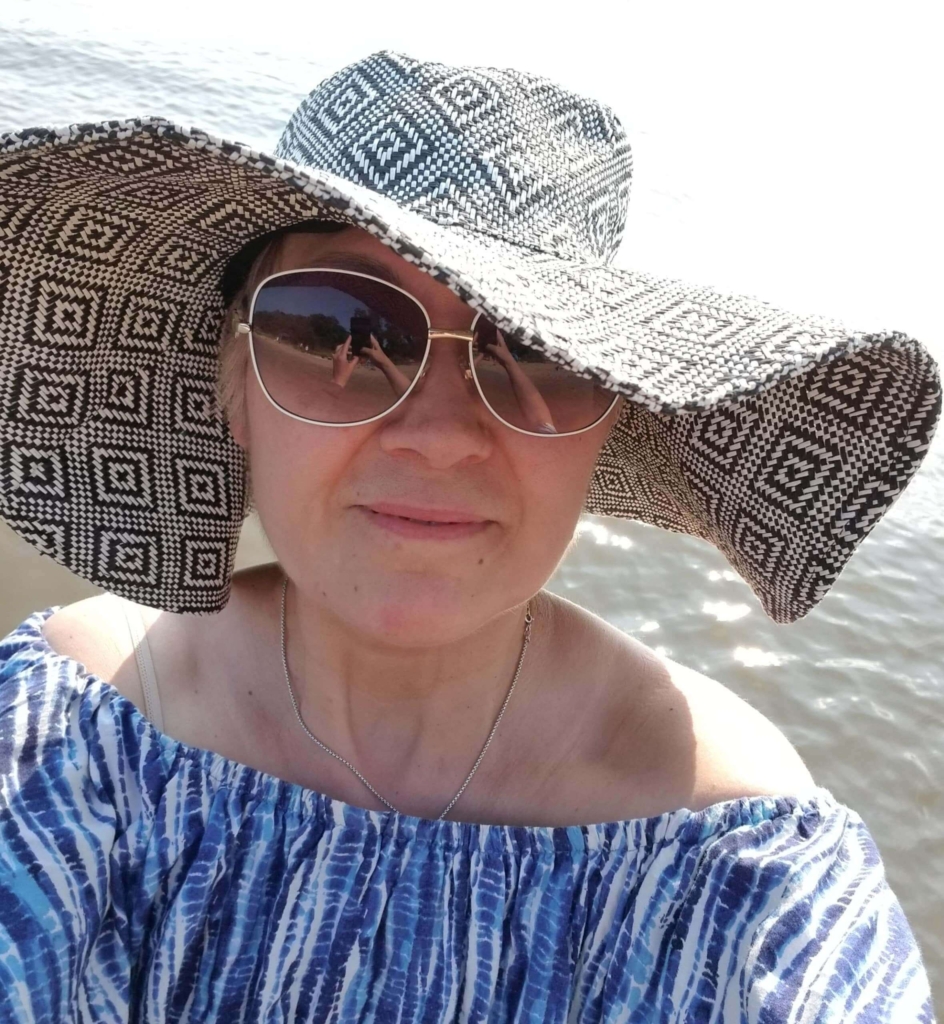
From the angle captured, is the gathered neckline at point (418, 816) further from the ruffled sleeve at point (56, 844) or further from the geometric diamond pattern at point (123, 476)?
the geometric diamond pattern at point (123, 476)

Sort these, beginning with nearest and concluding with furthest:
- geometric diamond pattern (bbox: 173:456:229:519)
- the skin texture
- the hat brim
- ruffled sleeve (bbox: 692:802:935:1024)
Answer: the hat brim
ruffled sleeve (bbox: 692:802:935:1024)
the skin texture
geometric diamond pattern (bbox: 173:456:229:519)

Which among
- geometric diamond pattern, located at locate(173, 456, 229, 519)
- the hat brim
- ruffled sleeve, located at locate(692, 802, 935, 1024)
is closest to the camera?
the hat brim

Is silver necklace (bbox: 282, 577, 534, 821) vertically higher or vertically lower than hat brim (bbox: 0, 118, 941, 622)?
lower

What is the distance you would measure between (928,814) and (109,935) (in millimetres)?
3035

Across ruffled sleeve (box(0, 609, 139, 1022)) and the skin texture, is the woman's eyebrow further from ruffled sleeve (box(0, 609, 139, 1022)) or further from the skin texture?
ruffled sleeve (box(0, 609, 139, 1022))

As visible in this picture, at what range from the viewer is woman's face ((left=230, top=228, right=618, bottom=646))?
120 cm

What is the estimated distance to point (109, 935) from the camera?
133cm

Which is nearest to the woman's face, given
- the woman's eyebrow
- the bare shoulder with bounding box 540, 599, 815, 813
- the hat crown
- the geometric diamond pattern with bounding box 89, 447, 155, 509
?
the woman's eyebrow

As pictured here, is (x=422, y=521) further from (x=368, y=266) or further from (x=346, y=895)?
(x=346, y=895)

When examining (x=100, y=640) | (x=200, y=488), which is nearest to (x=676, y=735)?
(x=200, y=488)

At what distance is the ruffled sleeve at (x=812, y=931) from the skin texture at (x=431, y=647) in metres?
0.12

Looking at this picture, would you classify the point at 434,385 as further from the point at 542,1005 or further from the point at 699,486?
the point at 542,1005

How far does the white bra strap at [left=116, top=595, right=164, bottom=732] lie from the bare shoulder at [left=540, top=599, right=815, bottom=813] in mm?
746

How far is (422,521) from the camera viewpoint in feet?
4.11
